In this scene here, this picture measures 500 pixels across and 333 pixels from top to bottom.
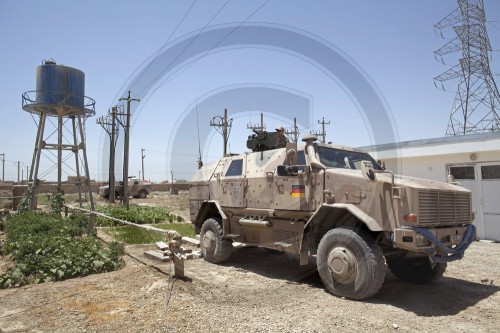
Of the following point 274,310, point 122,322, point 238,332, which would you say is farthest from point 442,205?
point 122,322

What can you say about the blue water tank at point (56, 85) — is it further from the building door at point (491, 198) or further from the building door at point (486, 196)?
the building door at point (491, 198)

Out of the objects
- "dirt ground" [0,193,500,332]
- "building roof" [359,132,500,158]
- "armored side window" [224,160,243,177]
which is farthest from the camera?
"building roof" [359,132,500,158]

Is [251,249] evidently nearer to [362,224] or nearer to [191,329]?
[362,224]

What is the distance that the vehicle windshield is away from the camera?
6.78 metres

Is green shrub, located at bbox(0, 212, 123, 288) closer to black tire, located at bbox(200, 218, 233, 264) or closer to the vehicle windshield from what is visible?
black tire, located at bbox(200, 218, 233, 264)

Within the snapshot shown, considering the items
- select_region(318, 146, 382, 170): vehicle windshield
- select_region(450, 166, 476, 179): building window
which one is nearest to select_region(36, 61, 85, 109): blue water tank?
select_region(318, 146, 382, 170): vehicle windshield

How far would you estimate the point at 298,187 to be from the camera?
6699 millimetres

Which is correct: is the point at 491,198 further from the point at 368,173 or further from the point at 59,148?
the point at 59,148

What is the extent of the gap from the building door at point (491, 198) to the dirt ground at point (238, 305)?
15.9 ft

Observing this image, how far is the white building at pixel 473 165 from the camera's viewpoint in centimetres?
1146

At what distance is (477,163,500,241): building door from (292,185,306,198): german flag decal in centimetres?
808

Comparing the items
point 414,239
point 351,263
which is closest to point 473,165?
point 414,239

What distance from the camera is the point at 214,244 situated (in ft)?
28.0

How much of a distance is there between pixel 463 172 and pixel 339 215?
8.16 m
